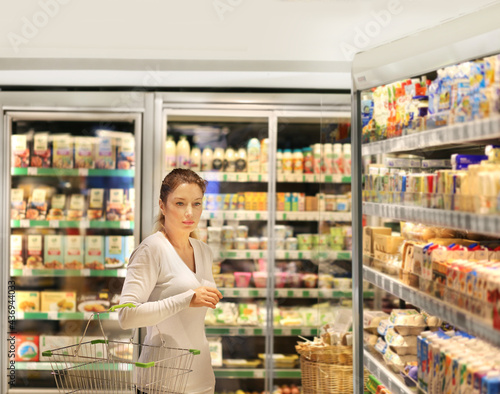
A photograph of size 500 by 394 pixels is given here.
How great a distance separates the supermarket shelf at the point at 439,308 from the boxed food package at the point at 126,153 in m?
2.02

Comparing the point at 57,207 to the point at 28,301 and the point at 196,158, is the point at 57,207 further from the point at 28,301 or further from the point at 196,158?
the point at 196,158

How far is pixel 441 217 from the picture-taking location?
1.76 metres

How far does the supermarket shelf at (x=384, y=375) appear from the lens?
2015mm

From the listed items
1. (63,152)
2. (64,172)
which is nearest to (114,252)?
(64,172)

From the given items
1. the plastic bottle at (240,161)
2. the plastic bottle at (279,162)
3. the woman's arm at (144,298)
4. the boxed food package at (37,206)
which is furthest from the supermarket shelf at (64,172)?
the woman's arm at (144,298)

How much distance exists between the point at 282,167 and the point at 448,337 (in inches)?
84.1

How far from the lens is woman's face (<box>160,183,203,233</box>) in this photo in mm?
2488

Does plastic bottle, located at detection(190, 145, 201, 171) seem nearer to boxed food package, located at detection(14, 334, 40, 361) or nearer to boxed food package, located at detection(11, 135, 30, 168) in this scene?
boxed food package, located at detection(11, 135, 30, 168)

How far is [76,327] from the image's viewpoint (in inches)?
147

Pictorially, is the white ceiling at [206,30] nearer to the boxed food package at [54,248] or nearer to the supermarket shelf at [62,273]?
the boxed food package at [54,248]

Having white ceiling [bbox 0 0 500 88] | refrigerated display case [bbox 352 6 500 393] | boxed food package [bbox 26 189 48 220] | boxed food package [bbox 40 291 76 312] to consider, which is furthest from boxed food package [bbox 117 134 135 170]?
refrigerated display case [bbox 352 6 500 393]

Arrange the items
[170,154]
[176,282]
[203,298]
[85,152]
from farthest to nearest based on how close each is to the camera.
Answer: [170,154], [85,152], [176,282], [203,298]

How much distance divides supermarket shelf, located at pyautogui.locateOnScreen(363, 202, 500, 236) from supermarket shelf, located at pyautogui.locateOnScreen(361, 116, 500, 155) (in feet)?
0.74

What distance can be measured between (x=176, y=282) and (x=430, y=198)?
1.14m
